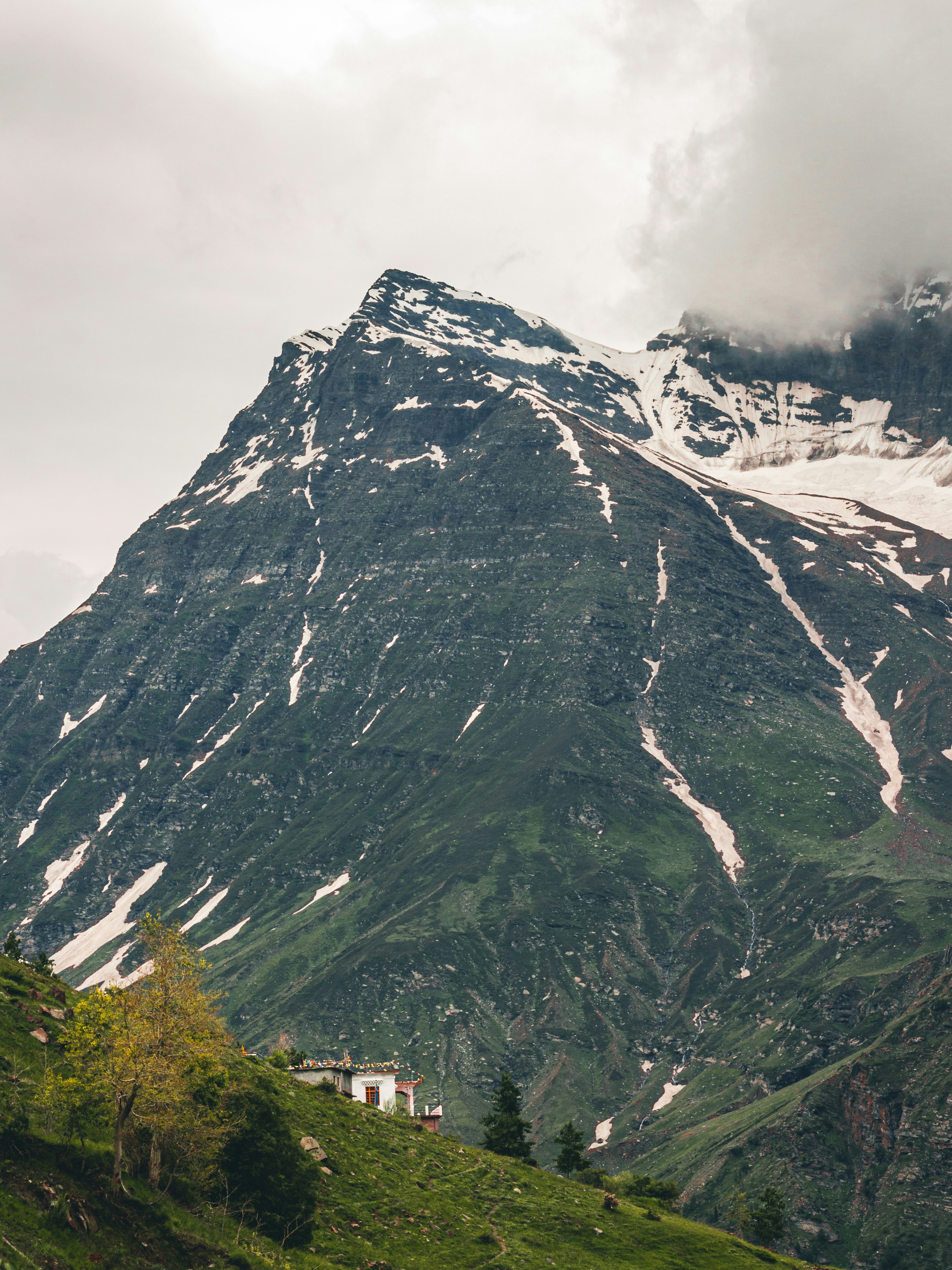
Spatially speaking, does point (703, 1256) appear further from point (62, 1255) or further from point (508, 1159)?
point (62, 1255)

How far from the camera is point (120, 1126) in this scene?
163 ft

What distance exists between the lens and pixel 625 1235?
83.5 m

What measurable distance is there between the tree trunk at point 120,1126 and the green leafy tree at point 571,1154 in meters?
79.4

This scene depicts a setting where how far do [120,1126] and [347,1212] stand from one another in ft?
73.4

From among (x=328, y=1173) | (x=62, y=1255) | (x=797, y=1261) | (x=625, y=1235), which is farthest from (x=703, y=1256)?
(x=62, y=1255)

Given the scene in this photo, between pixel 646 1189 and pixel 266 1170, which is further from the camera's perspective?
pixel 646 1189

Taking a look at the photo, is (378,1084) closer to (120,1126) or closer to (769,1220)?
(769,1220)

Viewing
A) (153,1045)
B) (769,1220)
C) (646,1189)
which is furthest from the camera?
(769,1220)

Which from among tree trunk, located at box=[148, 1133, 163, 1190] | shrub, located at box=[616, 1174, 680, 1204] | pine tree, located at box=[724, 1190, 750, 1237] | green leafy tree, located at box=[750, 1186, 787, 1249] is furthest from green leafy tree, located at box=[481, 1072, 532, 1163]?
tree trunk, located at box=[148, 1133, 163, 1190]

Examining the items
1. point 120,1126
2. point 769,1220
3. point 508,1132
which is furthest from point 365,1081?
point 120,1126

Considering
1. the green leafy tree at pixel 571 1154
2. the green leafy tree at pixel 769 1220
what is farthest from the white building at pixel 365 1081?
the green leafy tree at pixel 769 1220

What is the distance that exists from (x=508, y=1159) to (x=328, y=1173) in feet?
97.7

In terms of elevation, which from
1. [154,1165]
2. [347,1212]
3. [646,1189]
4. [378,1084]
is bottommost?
[347,1212]

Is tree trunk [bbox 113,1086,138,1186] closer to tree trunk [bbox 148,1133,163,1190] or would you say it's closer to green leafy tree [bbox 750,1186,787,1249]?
tree trunk [bbox 148,1133,163,1190]
